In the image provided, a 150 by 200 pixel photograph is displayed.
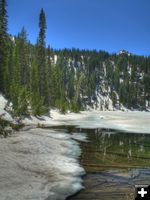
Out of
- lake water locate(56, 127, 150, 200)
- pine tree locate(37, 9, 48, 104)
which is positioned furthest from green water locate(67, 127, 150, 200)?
pine tree locate(37, 9, 48, 104)

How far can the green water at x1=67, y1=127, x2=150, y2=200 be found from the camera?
12703 mm

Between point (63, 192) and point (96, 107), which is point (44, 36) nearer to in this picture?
point (63, 192)

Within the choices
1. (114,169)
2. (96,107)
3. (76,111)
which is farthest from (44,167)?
(96,107)

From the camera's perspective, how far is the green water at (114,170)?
12703 millimetres

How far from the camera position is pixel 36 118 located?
A: 4866 centimetres

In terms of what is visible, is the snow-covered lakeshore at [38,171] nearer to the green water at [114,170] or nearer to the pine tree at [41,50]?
the green water at [114,170]

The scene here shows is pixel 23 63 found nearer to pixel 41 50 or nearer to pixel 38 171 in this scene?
pixel 41 50

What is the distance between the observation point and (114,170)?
1719 centimetres

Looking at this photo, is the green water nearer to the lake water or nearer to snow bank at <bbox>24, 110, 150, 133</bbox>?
→ the lake water

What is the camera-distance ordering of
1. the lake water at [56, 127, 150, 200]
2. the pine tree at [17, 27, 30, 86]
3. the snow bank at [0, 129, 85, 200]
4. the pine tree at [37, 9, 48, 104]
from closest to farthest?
the snow bank at [0, 129, 85, 200]
the lake water at [56, 127, 150, 200]
the pine tree at [37, 9, 48, 104]
the pine tree at [17, 27, 30, 86]

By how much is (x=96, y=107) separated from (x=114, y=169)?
17032cm

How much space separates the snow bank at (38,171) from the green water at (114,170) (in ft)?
1.84

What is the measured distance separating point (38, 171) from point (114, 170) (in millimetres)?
4186

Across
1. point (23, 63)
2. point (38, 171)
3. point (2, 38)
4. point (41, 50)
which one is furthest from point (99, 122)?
point (38, 171)
